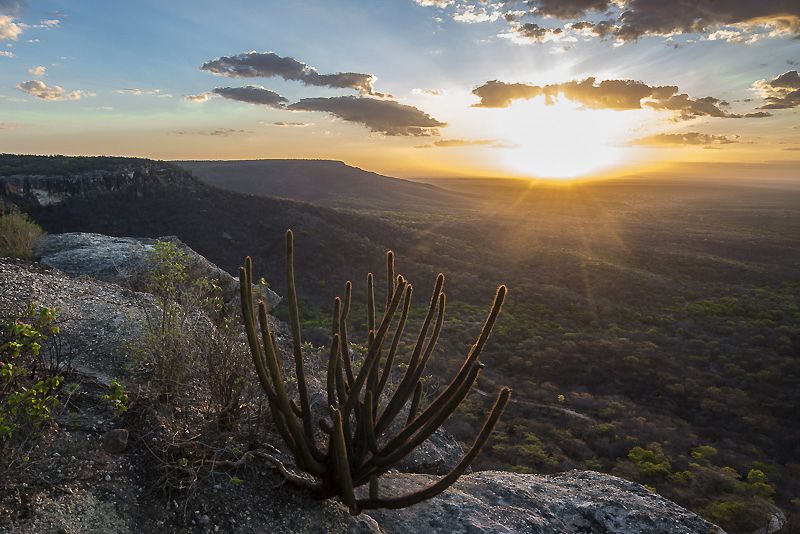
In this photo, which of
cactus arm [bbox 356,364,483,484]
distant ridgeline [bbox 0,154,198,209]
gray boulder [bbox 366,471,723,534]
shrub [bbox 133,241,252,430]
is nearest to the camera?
cactus arm [bbox 356,364,483,484]

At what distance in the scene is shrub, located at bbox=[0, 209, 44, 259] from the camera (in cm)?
1098

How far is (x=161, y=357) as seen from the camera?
4.64 metres

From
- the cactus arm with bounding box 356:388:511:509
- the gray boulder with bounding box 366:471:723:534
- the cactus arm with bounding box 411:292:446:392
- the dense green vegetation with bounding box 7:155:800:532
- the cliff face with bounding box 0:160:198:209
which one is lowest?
the dense green vegetation with bounding box 7:155:800:532

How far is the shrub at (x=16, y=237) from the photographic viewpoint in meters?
11.0

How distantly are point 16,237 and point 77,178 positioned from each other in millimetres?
23929

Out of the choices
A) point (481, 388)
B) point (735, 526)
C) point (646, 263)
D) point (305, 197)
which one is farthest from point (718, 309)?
point (305, 197)

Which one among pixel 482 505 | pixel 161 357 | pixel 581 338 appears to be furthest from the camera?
pixel 581 338

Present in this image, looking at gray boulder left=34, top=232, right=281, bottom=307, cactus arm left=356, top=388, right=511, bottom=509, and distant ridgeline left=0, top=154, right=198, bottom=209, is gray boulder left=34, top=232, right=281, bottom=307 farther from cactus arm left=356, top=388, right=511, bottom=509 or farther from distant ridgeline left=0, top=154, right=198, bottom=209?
distant ridgeline left=0, top=154, right=198, bottom=209

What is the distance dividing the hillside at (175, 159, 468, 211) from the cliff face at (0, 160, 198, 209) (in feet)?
190

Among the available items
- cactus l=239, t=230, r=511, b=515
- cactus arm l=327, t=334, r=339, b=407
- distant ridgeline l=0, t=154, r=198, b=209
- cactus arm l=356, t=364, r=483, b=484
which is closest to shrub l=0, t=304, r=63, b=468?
cactus l=239, t=230, r=511, b=515

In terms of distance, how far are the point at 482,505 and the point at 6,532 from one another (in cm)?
414

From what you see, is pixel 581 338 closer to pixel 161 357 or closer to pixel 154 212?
pixel 161 357

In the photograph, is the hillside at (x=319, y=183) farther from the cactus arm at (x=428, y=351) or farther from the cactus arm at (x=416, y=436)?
the cactus arm at (x=416, y=436)

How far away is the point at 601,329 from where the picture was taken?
2288cm
